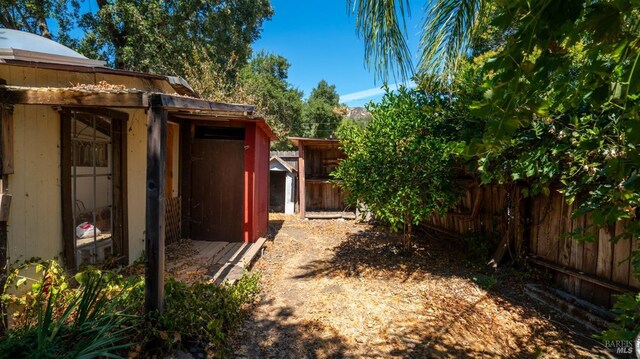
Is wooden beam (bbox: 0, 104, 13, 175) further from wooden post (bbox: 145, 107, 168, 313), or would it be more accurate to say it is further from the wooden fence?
the wooden fence

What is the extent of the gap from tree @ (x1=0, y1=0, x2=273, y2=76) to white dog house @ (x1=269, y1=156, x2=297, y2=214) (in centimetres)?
401

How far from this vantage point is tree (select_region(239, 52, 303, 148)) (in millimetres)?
20062

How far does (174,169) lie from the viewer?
624 cm

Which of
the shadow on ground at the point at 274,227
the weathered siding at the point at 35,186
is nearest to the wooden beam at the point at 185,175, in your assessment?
the shadow on ground at the point at 274,227

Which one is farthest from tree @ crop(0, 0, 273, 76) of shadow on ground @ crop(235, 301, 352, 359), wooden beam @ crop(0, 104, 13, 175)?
shadow on ground @ crop(235, 301, 352, 359)

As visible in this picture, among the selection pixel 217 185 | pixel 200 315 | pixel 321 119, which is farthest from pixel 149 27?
pixel 321 119

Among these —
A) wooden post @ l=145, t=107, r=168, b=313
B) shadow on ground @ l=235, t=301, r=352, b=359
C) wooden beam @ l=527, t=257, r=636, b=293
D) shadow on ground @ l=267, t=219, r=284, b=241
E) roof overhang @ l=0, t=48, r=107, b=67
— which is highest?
roof overhang @ l=0, t=48, r=107, b=67

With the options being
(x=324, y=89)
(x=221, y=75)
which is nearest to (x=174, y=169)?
(x=221, y=75)

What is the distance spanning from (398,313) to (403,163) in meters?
2.30

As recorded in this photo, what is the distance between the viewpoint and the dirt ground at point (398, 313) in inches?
128

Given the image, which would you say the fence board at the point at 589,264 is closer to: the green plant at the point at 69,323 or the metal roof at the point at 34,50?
the green plant at the point at 69,323

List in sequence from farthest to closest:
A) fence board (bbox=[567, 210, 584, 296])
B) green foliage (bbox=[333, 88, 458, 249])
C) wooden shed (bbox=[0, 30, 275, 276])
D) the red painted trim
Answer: the red painted trim
green foliage (bbox=[333, 88, 458, 249])
fence board (bbox=[567, 210, 584, 296])
wooden shed (bbox=[0, 30, 275, 276])

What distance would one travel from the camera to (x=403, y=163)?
5.21 metres

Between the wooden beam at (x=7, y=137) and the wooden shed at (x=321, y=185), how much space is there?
8109mm
